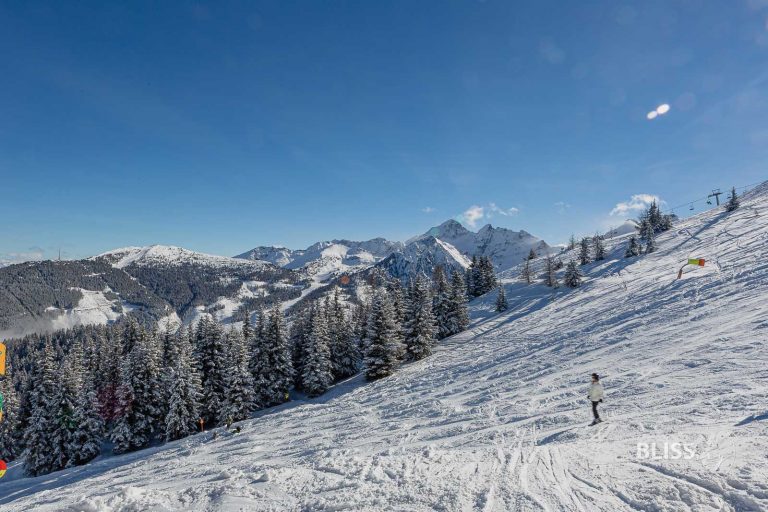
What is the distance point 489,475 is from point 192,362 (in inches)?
1413

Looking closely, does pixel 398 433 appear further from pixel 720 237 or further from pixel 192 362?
pixel 720 237

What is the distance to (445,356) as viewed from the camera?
40.8m

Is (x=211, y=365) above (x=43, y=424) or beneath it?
above

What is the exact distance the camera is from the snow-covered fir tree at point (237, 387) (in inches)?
1427

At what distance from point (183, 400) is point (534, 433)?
112 ft

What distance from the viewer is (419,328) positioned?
43.9 metres

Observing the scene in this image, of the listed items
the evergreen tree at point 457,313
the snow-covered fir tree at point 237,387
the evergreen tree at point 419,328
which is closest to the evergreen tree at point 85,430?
the snow-covered fir tree at point 237,387

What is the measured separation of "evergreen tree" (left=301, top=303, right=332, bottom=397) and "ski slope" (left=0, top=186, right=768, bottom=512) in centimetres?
276

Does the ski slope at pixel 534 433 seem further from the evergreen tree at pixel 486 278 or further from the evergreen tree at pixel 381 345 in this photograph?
the evergreen tree at pixel 486 278

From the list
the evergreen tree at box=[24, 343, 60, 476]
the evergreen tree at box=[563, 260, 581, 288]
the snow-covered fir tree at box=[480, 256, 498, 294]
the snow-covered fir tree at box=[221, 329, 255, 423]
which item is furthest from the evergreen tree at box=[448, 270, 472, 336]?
the evergreen tree at box=[24, 343, 60, 476]

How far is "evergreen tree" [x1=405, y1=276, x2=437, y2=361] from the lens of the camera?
43.7 meters

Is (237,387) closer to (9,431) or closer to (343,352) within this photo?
(343,352)

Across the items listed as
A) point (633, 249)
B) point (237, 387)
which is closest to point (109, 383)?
point (237, 387)

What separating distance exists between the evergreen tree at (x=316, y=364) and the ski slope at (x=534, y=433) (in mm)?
2764
